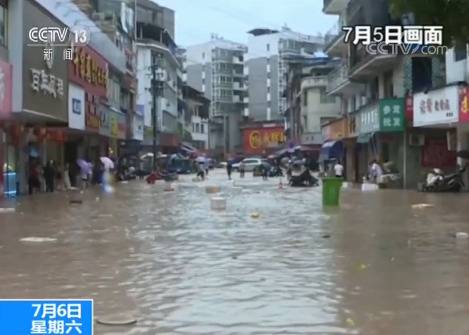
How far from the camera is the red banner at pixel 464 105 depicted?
28.9 metres

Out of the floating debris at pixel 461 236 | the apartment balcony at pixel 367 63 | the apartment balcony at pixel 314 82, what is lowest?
the floating debris at pixel 461 236

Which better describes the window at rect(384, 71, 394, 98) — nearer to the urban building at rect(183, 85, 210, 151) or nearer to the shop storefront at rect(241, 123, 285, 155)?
the urban building at rect(183, 85, 210, 151)

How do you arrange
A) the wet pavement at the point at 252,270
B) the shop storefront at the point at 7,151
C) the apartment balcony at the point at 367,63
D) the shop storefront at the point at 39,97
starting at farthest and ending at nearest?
the apartment balcony at the point at 367,63 < the shop storefront at the point at 39,97 < the shop storefront at the point at 7,151 < the wet pavement at the point at 252,270

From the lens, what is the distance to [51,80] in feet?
98.9

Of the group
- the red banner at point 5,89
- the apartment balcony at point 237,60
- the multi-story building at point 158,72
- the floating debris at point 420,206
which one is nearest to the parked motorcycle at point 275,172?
the multi-story building at point 158,72

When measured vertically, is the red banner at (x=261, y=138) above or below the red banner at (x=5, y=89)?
above

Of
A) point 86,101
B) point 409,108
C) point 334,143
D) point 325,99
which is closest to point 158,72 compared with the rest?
point 325,99

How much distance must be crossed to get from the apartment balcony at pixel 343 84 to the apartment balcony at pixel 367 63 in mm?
2220

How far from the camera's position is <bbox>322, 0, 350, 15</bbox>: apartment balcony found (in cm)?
5012

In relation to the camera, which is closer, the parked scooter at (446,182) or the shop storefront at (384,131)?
the parked scooter at (446,182)

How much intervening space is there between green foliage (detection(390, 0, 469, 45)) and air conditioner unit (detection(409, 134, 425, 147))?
1007 inches

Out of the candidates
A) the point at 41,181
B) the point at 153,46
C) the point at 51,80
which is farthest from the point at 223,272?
the point at 153,46

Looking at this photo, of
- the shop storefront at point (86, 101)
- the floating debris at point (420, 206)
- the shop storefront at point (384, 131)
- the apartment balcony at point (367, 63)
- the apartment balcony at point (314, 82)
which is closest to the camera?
the floating debris at point (420, 206)

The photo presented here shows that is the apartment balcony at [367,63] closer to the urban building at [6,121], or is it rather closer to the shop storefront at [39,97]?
the shop storefront at [39,97]
